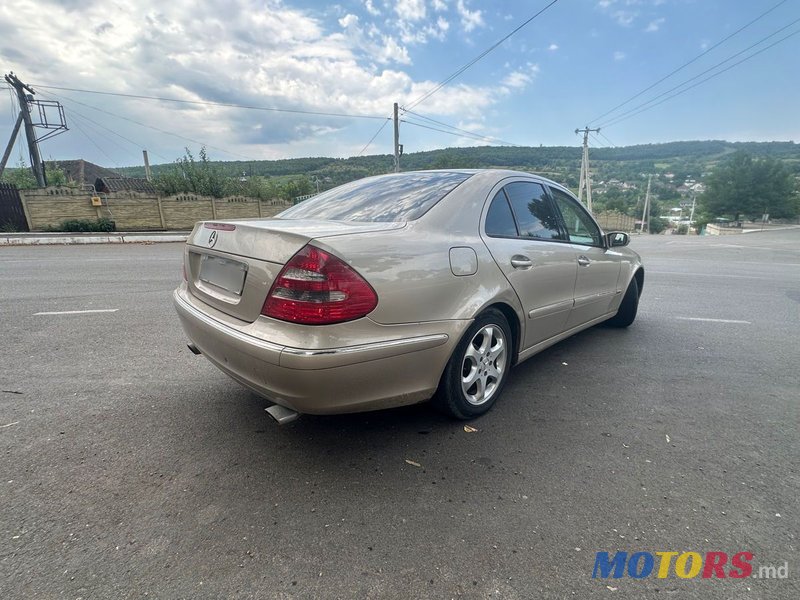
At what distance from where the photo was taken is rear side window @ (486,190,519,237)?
8.80 ft

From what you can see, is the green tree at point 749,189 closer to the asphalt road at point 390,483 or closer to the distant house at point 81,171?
the asphalt road at point 390,483

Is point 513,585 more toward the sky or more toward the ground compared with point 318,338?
more toward the ground

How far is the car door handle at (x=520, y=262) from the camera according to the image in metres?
2.70

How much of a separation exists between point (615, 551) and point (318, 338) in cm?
153

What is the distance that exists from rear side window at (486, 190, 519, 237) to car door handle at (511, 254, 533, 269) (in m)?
0.17

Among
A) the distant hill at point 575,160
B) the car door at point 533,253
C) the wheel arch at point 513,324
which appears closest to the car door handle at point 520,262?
the car door at point 533,253

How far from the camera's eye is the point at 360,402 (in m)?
2.03

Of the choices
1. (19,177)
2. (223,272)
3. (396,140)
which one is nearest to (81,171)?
(19,177)

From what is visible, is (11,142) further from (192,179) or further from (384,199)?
(384,199)

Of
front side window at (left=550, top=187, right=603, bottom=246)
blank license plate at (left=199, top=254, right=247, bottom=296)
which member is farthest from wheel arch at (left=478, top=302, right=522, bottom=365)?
blank license plate at (left=199, top=254, right=247, bottom=296)

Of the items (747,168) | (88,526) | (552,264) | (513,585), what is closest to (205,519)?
(88,526)

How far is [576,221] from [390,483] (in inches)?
113

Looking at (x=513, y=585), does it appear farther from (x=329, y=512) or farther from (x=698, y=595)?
(x=329, y=512)

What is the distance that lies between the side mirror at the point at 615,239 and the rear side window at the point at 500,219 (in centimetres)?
161
